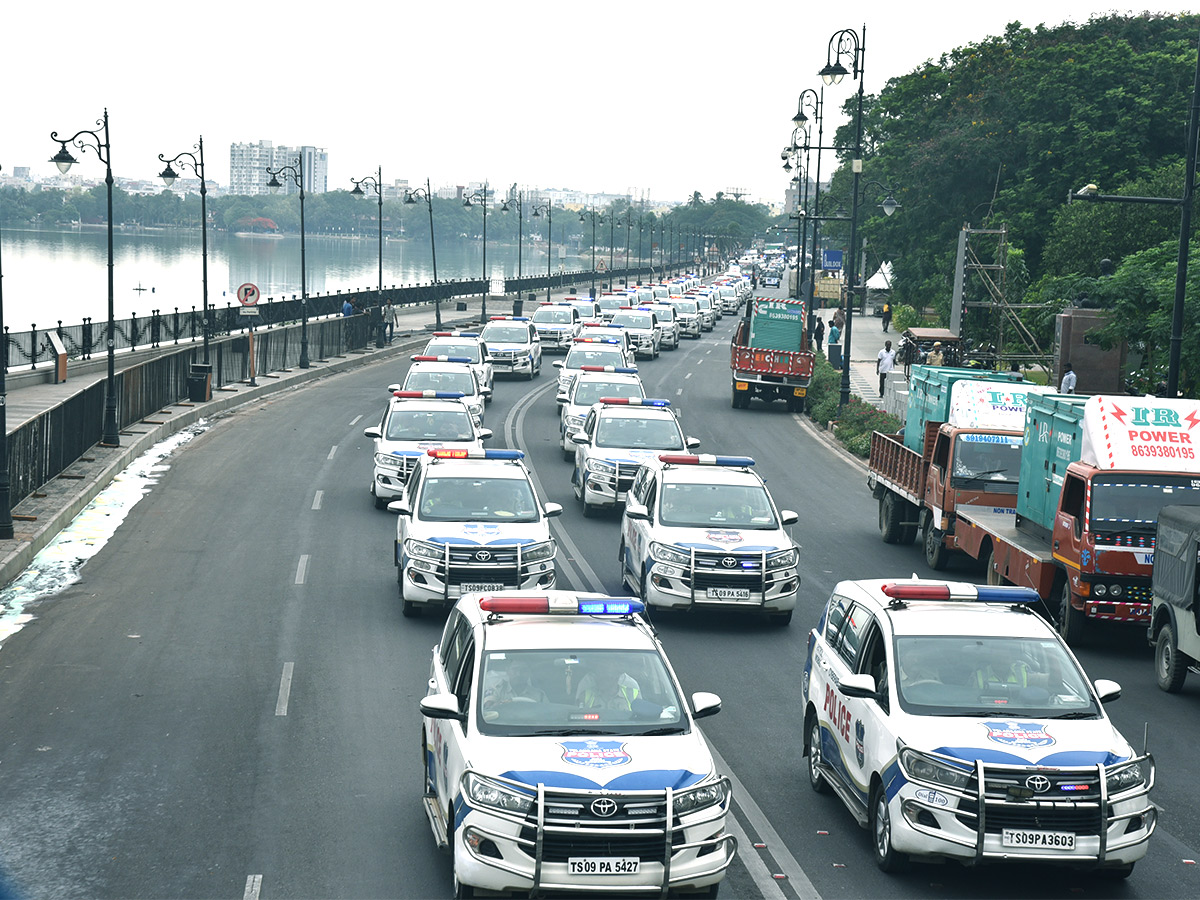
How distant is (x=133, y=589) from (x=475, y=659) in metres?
10.4

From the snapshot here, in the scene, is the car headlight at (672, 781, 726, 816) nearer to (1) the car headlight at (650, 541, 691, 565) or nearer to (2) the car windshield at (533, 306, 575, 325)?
(1) the car headlight at (650, 541, 691, 565)

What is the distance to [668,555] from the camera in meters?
16.9

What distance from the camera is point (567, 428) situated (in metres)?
30.1

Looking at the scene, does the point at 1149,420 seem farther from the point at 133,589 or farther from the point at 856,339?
the point at 856,339

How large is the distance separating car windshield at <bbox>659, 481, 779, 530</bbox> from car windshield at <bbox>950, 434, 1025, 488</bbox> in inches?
157

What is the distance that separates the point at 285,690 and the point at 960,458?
1118cm

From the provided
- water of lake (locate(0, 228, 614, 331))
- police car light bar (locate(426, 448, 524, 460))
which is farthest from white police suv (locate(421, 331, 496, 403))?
water of lake (locate(0, 228, 614, 331))

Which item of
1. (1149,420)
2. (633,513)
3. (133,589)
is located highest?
(1149,420)

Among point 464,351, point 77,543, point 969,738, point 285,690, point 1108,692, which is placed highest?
point 464,351

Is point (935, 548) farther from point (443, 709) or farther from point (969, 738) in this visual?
point (443, 709)

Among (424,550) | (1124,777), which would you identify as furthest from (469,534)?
(1124,777)

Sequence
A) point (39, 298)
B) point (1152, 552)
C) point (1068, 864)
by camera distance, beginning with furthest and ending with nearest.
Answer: point (39, 298) → point (1152, 552) → point (1068, 864)

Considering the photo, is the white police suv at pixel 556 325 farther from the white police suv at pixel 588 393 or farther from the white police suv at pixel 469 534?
the white police suv at pixel 469 534

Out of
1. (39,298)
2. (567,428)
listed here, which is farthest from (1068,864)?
(39,298)
